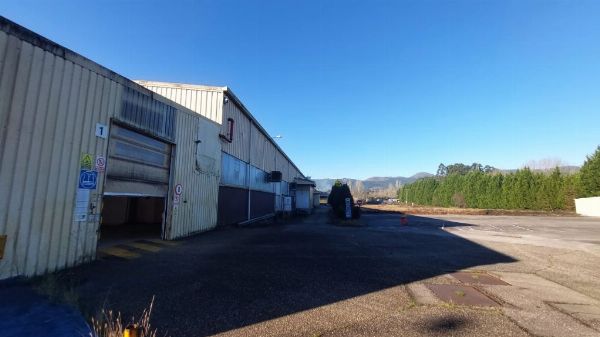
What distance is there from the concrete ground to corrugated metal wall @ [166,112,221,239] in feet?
7.86

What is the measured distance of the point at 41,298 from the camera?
5.29 m

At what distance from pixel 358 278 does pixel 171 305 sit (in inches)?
161

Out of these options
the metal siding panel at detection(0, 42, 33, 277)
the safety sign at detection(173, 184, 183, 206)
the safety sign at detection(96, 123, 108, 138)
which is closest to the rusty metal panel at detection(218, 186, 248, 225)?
the safety sign at detection(173, 184, 183, 206)

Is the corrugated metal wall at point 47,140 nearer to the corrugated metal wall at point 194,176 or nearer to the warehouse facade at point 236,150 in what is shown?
the corrugated metal wall at point 194,176

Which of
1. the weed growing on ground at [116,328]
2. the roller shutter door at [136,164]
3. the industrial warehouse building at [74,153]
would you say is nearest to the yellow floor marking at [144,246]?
the industrial warehouse building at [74,153]

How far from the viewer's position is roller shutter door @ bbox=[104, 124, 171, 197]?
9.12m

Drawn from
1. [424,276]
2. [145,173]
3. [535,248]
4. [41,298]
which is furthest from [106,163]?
[535,248]

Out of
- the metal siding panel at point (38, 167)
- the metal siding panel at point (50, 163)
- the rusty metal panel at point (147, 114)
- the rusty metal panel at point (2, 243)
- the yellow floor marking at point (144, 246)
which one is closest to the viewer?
the rusty metal panel at point (2, 243)

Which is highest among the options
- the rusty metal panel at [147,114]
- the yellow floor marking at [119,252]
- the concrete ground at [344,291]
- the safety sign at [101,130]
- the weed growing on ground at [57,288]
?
the rusty metal panel at [147,114]

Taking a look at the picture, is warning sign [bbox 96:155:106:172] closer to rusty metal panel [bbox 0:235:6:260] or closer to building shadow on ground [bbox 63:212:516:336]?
building shadow on ground [bbox 63:212:516:336]

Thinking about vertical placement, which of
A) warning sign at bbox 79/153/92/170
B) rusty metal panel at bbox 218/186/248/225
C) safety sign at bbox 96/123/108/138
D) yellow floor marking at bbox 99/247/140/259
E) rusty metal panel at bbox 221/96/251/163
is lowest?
yellow floor marking at bbox 99/247/140/259

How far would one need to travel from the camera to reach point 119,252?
9.16 meters

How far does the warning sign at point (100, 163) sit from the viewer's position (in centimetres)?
830

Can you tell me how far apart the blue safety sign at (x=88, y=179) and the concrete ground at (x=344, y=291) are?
6.33 feet
